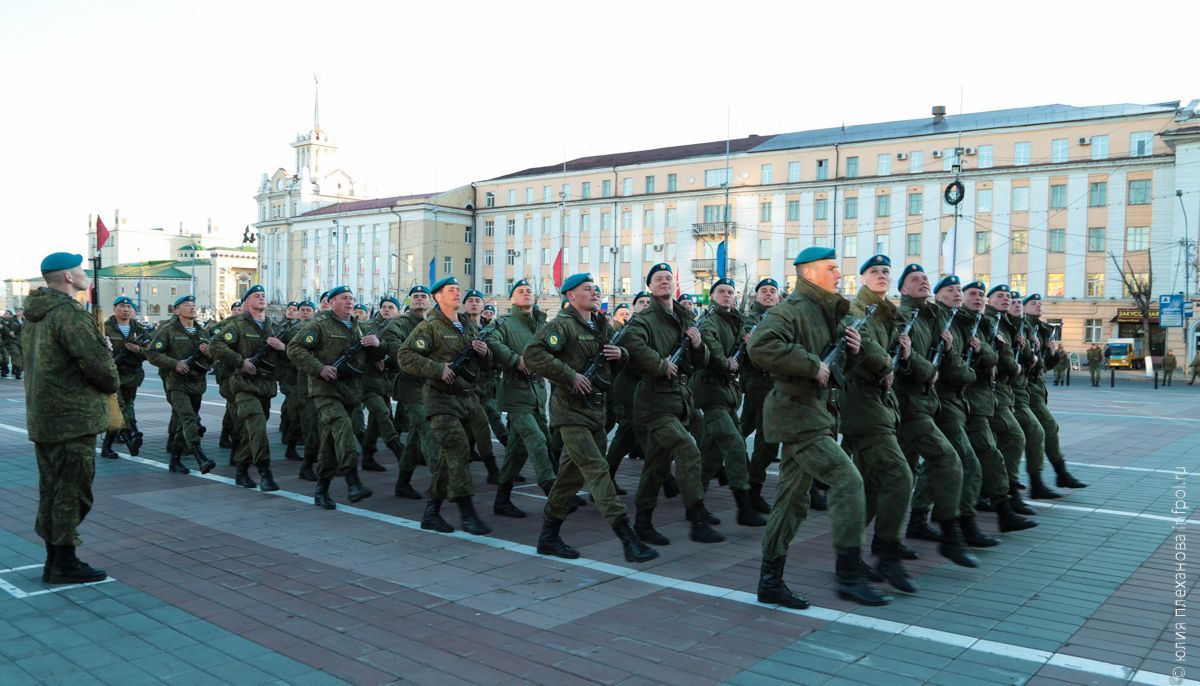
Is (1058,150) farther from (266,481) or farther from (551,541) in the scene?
(551,541)

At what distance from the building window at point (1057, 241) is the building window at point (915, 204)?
6631 mm

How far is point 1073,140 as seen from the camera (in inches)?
1896

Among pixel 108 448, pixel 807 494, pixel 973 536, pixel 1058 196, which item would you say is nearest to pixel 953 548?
pixel 973 536

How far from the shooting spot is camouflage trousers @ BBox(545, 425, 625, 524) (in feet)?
21.5

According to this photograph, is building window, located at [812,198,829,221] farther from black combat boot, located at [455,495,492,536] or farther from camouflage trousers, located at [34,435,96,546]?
camouflage trousers, located at [34,435,96,546]

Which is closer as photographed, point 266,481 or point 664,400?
point 664,400

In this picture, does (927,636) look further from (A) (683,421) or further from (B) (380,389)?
(B) (380,389)

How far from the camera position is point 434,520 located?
25.2 feet

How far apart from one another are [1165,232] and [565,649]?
164 ft

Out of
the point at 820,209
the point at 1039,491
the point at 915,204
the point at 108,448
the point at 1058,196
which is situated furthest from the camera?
the point at 820,209

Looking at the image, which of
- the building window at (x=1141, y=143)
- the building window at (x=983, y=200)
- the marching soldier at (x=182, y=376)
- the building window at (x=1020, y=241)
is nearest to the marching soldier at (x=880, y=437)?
the marching soldier at (x=182, y=376)

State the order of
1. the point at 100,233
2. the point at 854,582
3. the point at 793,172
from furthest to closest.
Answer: the point at 793,172
the point at 100,233
the point at 854,582

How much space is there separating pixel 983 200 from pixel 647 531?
48.6 metres

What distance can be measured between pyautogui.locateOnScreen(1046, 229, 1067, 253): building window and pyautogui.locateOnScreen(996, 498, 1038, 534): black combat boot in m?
46.4
